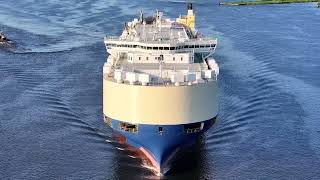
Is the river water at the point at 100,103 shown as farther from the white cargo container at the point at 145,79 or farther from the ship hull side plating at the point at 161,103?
the white cargo container at the point at 145,79

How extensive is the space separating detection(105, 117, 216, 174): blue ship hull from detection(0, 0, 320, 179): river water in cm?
95

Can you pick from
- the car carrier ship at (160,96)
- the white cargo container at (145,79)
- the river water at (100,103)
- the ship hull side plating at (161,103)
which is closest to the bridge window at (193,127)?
the car carrier ship at (160,96)

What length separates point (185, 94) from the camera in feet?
111

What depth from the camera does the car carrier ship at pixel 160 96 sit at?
111 feet

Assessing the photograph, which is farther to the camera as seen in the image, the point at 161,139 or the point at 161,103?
the point at 161,139

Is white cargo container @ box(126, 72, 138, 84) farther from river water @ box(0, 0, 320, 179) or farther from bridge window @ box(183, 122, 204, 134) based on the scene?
river water @ box(0, 0, 320, 179)

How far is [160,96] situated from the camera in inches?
1321

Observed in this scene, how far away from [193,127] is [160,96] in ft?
9.66

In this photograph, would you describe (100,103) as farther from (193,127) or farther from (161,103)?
(161,103)

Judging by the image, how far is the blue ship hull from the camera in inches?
1339

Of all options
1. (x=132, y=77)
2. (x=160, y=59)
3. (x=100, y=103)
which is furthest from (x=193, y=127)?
(x=100, y=103)

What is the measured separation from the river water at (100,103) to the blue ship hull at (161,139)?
0.95 metres

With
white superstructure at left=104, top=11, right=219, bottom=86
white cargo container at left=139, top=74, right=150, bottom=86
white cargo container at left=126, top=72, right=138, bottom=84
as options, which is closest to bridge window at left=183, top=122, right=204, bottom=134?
white superstructure at left=104, top=11, right=219, bottom=86

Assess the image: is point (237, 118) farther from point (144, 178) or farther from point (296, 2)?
point (296, 2)
